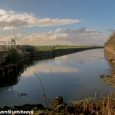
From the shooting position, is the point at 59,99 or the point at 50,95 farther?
the point at 50,95

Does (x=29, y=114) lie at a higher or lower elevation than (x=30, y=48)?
lower

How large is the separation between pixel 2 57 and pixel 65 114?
37.1 feet

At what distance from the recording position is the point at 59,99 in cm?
610

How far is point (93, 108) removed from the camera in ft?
16.5

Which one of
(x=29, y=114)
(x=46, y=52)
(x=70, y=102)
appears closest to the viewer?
(x=29, y=114)

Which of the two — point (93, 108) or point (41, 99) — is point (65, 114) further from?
→ point (41, 99)

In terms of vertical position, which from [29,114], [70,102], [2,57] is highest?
[2,57]

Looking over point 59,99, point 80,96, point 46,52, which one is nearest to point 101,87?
point 80,96

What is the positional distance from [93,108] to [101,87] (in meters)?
4.04

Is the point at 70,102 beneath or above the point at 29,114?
beneath

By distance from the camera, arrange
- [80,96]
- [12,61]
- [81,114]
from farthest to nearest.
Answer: [12,61] → [80,96] → [81,114]

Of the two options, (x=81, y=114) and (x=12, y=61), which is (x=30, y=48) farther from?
(x=81, y=114)

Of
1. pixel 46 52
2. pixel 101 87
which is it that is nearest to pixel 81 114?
pixel 101 87

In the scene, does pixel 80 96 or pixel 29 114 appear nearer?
pixel 29 114
